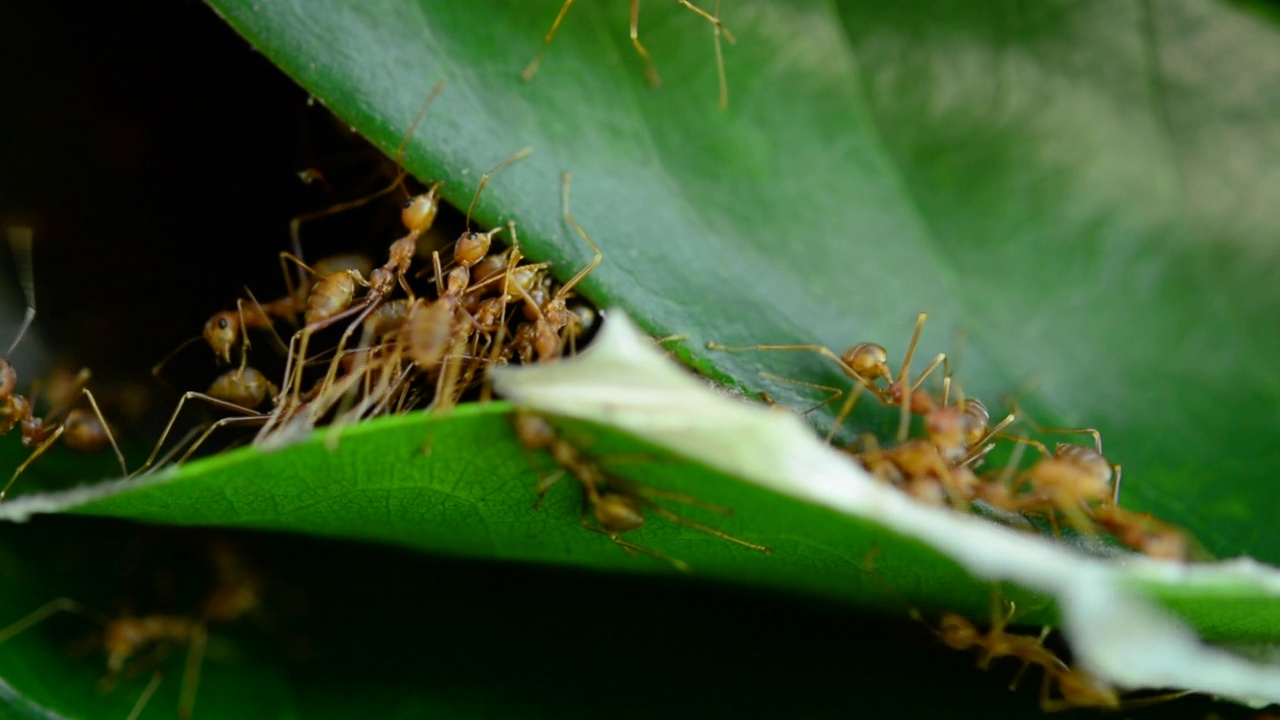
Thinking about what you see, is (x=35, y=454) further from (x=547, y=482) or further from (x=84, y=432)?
(x=547, y=482)

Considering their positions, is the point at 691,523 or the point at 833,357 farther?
the point at 833,357

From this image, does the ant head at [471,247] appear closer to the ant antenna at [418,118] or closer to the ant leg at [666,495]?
the ant antenna at [418,118]

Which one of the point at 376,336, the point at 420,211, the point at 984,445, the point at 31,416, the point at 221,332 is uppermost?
the point at 984,445

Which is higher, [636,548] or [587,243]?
[587,243]

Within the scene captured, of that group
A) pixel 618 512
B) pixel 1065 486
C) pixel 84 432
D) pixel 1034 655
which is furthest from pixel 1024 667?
pixel 84 432

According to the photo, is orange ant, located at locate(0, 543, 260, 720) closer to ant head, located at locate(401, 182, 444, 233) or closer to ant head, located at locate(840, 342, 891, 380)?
ant head, located at locate(401, 182, 444, 233)

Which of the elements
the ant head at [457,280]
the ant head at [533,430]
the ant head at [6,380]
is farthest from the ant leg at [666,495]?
the ant head at [6,380]

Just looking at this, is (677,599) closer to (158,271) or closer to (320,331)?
(320,331)
